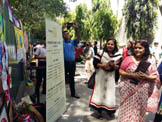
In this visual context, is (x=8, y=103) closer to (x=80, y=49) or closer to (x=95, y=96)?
(x=95, y=96)

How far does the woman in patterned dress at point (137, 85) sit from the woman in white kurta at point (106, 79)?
59 centimetres

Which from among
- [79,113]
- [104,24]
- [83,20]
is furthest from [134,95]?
[83,20]

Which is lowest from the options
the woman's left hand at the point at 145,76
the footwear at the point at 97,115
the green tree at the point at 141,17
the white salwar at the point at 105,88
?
the footwear at the point at 97,115

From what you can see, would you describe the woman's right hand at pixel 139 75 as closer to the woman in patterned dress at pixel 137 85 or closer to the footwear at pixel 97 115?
the woman in patterned dress at pixel 137 85

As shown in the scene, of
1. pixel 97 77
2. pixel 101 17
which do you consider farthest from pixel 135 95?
pixel 101 17

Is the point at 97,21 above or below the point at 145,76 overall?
above

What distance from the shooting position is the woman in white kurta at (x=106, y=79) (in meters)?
3.52

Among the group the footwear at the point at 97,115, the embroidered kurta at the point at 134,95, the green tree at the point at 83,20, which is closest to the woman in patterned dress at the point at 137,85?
the embroidered kurta at the point at 134,95

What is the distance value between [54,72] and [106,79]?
4.08ft

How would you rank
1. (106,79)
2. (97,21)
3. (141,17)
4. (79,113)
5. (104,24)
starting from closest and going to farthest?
(106,79) < (79,113) < (141,17) < (104,24) < (97,21)

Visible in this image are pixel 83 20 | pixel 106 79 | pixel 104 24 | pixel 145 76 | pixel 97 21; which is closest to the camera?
pixel 145 76

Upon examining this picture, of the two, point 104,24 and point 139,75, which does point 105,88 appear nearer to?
point 139,75

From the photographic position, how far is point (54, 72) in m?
2.85

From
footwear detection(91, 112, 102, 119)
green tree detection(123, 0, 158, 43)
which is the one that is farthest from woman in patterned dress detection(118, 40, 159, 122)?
green tree detection(123, 0, 158, 43)
